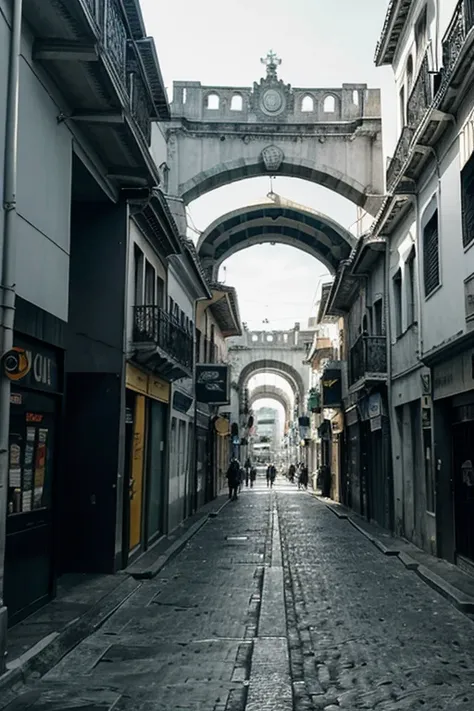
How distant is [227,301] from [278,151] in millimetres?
8017

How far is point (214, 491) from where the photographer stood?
121 feet

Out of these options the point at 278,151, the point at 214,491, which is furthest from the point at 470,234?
the point at 214,491

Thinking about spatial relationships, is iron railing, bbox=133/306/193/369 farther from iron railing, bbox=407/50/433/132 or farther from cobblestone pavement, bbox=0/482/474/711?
iron railing, bbox=407/50/433/132

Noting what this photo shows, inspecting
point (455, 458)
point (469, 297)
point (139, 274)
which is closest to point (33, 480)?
point (469, 297)

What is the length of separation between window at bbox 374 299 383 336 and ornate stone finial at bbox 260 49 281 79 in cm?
903

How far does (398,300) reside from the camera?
19.3m

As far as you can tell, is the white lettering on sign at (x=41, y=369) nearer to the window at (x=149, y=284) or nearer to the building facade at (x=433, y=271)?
the building facade at (x=433, y=271)

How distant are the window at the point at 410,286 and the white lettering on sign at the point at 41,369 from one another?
9.76 meters

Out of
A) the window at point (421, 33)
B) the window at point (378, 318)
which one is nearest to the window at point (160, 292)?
the window at point (378, 318)

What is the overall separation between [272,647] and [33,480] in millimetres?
3260

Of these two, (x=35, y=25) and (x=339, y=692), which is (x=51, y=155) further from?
(x=339, y=692)

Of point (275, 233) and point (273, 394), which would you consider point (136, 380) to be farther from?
point (273, 394)

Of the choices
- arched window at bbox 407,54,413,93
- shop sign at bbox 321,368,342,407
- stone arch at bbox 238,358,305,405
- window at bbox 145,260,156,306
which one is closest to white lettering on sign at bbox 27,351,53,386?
window at bbox 145,260,156,306

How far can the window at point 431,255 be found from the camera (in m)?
14.6
